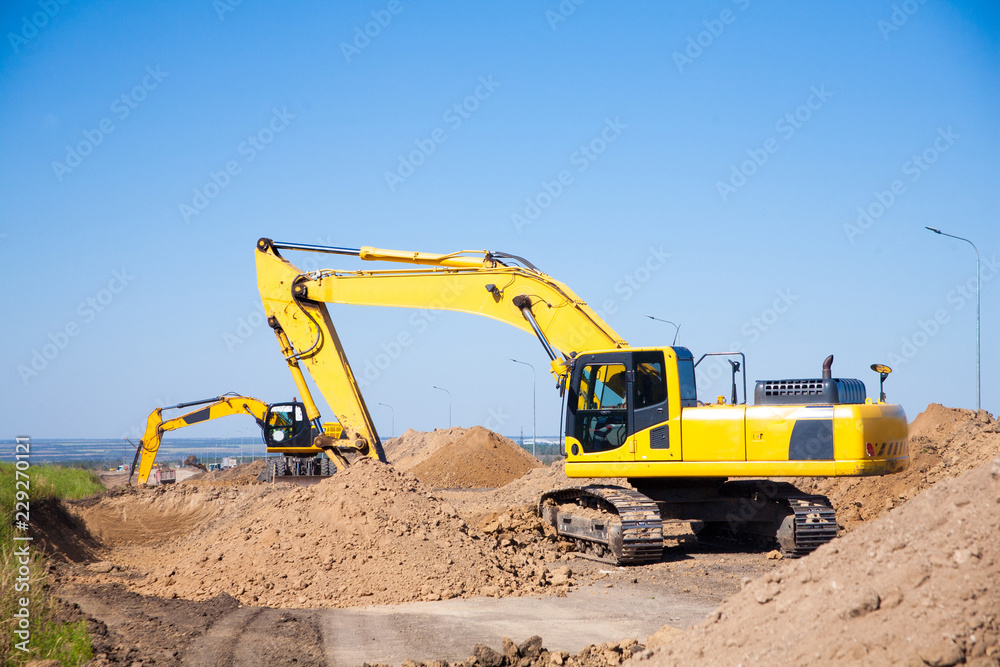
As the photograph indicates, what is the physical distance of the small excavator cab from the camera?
22.7 meters

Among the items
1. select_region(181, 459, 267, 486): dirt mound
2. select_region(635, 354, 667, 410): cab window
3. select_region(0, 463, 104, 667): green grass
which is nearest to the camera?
select_region(0, 463, 104, 667): green grass

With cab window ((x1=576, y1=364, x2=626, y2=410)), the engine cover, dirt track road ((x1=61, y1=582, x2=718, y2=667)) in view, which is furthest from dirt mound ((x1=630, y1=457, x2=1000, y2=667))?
cab window ((x1=576, y1=364, x2=626, y2=410))

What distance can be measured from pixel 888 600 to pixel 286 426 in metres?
19.9

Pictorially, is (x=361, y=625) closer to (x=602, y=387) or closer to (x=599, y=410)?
(x=599, y=410)

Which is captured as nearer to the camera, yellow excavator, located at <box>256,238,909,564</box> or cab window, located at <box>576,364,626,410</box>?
yellow excavator, located at <box>256,238,909,564</box>

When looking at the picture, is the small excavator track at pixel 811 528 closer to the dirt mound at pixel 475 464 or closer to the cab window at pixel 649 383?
the cab window at pixel 649 383

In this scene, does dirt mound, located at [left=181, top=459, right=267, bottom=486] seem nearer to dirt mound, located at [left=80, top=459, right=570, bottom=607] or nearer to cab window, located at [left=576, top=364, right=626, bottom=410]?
dirt mound, located at [left=80, top=459, right=570, bottom=607]

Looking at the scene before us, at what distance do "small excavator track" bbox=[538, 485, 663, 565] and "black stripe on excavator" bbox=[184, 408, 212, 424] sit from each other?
646 inches

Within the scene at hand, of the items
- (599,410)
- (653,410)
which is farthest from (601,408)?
(653,410)

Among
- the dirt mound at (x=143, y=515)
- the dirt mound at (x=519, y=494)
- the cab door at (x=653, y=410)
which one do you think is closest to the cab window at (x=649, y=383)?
the cab door at (x=653, y=410)

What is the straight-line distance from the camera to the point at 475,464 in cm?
3953

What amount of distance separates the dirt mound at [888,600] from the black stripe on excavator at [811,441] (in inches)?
238

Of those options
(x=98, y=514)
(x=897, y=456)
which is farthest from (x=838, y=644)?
(x=98, y=514)

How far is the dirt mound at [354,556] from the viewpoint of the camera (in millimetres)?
10484
